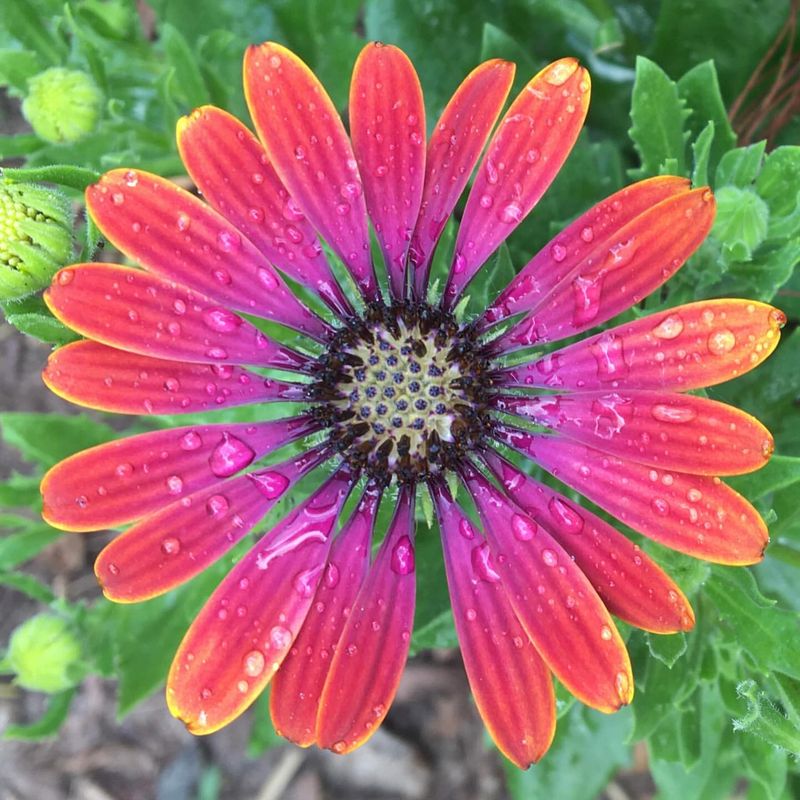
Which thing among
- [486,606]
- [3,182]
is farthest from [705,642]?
[3,182]

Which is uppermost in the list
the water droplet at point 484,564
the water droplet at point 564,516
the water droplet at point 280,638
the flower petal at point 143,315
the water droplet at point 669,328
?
the flower petal at point 143,315

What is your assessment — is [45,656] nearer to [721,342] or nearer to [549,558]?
[549,558]

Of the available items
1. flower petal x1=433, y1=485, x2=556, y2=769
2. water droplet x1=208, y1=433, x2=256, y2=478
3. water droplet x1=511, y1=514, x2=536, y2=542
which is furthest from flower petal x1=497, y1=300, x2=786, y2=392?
water droplet x1=208, y1=433, x2=256, y2=478

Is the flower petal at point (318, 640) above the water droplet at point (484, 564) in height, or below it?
above

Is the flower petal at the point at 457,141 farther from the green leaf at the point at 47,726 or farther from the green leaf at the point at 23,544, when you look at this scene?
the green leaf at the point at 47,726

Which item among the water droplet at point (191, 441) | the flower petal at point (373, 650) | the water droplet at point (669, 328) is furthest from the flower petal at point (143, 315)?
the water droplet at point (669, 328)

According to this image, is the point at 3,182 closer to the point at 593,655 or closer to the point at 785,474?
the point at 593,655

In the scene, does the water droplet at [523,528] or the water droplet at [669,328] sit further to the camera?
the water droplet at [523,528]

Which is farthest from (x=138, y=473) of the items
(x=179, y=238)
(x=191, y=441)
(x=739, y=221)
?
(x=739, y=221)
